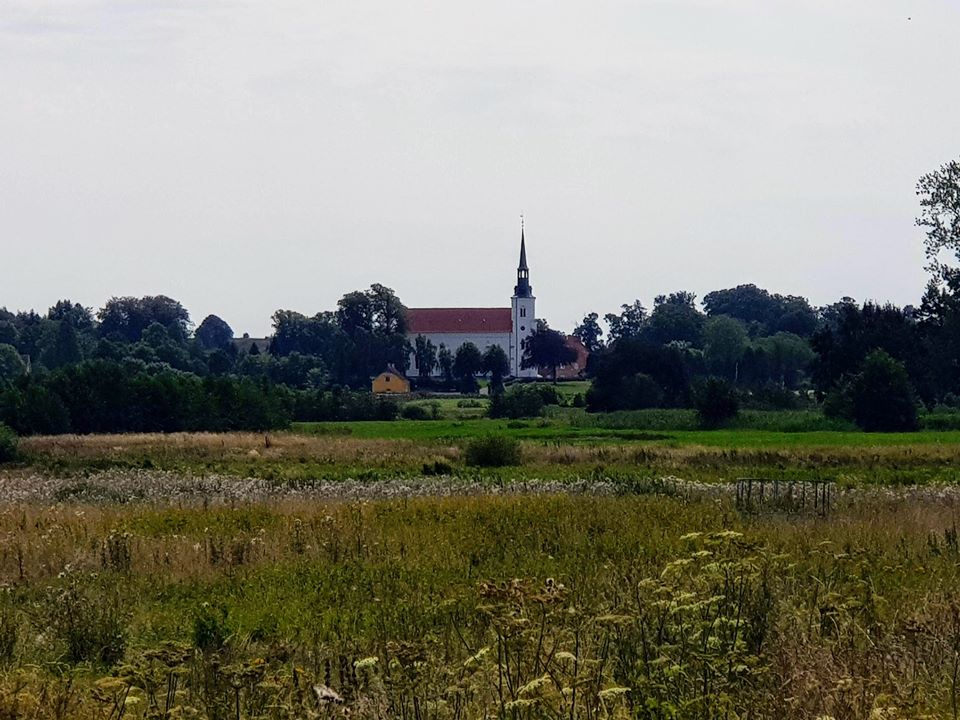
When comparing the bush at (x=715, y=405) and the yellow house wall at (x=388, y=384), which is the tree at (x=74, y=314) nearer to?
the yellow house wall at (x=388, y=384)

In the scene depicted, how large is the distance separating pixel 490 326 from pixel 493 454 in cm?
15348

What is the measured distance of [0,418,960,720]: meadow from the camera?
7.39 m

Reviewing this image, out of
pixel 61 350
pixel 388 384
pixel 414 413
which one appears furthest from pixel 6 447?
pixel 61 350

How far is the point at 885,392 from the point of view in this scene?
6462cm

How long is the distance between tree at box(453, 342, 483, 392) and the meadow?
362ft

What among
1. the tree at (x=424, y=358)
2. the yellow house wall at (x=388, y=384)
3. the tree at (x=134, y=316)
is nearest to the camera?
the yellow house wall at (x=388, y=384)

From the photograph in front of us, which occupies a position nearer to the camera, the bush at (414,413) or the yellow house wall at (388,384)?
the bush at (414,413)

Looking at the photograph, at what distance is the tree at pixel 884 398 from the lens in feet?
212

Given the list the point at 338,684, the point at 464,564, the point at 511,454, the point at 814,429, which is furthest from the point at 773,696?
the point at 814,429

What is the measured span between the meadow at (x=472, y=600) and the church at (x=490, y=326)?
159977 mm

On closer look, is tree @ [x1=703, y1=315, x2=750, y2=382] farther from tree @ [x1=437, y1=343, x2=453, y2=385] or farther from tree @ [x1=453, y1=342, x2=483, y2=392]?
tree @ [x1=437, y1=343, x2=453, y2=385]

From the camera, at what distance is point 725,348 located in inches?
5541

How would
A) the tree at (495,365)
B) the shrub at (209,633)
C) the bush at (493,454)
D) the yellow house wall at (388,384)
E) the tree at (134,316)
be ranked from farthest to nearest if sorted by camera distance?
1. the tree at (134,316)
2. the tree at (495,365)
3. the yellow house wall at (388,384)
4. the bush at (493,454)
5. the shrub at (209,633)

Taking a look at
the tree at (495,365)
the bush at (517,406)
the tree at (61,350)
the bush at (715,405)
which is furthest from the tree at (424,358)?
the bush at (715,405)
